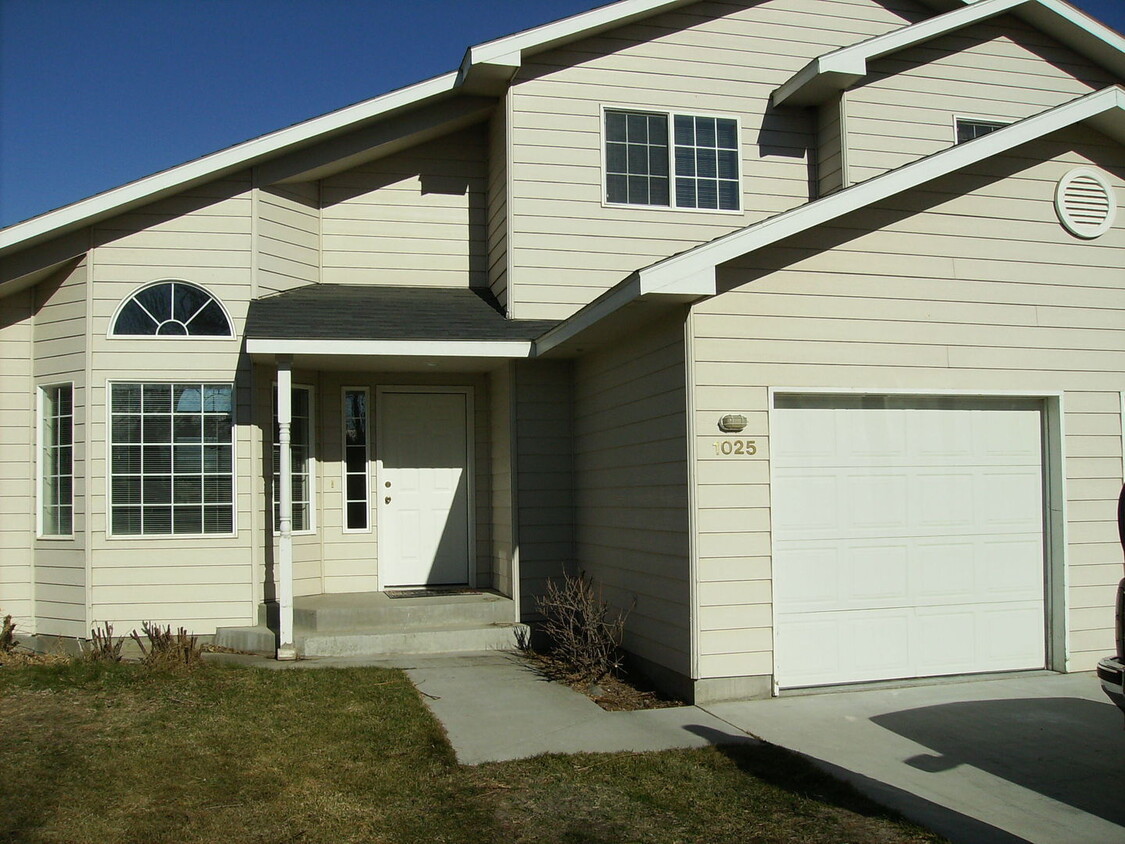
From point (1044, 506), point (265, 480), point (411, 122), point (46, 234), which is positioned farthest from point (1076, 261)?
point (46, 234)

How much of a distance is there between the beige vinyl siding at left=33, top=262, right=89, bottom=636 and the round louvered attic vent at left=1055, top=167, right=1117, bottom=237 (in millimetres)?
8992

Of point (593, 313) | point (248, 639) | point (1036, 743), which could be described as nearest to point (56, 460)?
point (248, 639)

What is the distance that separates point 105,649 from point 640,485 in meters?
4.90

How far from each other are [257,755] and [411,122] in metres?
7.12

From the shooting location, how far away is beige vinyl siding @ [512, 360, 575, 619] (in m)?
10.3

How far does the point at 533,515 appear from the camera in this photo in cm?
1033

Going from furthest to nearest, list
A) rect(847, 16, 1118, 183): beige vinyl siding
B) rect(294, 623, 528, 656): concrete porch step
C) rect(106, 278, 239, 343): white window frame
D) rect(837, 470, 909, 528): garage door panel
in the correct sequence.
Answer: rect(847, 16, 1118, 183): beige vinyl siding < rect(106, 278, 239, 343): white window frame < rect(294, 623, 528, 656): concrete porch step < rect(837, 470, 909, 528): garage door panel

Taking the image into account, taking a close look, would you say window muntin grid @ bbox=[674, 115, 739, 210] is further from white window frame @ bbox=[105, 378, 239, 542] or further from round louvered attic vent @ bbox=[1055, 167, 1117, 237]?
white window frame @ bbox=[105, 378, 239, 542]

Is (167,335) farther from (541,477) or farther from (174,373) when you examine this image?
(541,477)

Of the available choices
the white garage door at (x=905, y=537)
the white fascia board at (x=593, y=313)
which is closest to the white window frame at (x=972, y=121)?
the white garage door at (x=905, y=537)

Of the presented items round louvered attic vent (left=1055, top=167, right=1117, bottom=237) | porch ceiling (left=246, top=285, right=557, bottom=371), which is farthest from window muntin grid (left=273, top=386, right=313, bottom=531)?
round louvered attic vent (left=1055, top=167, right=1117, bottom=237)

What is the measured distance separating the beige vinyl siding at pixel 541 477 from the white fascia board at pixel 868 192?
12.1ft

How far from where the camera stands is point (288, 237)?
1070 centimetres

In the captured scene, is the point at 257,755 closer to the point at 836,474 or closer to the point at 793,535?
the point at 793,535
